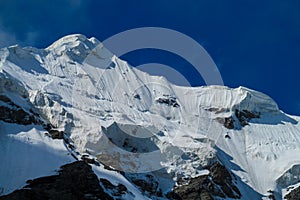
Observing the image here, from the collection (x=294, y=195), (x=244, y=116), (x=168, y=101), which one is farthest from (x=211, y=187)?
(x=244, y=116)

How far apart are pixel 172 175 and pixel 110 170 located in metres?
13.8

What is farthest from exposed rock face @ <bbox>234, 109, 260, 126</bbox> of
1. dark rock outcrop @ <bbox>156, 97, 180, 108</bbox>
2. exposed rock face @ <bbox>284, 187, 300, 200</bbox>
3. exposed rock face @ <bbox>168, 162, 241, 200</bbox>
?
exposed rock face @ <bbox>168, 162, 241, 200</bbox>

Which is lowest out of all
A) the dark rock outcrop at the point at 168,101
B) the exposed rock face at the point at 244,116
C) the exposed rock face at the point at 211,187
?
the exposed rock face at the point at 211,187

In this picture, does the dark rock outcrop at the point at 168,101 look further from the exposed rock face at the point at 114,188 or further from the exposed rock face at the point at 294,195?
the exposed rock face at the point at 114,188

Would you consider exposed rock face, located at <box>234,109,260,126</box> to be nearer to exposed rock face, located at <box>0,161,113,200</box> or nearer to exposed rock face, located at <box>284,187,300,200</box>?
exposed rock face, located at <box>284,187,300,200</box>

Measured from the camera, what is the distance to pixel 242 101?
13588cm

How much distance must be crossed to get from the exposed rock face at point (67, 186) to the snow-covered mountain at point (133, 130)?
1.49 ft

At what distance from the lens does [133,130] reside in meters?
101

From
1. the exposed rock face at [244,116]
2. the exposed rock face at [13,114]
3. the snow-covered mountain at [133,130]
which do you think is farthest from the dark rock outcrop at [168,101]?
the exposed rock face at [13,114]

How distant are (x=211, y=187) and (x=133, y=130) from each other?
1630 centimetres

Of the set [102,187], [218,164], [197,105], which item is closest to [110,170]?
[102,187]

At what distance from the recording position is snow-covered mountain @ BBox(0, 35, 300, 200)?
277ft

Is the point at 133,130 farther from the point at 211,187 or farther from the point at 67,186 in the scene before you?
the point at 67,186

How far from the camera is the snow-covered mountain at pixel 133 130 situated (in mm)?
84438
